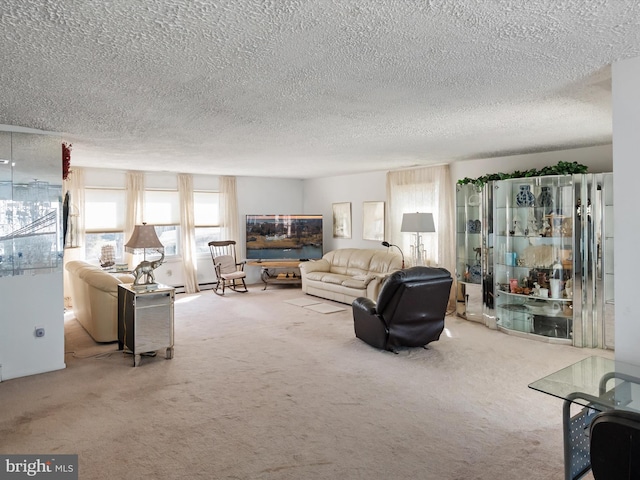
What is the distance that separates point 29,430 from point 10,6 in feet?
9.24

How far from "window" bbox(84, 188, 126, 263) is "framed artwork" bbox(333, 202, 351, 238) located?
425 centimetres

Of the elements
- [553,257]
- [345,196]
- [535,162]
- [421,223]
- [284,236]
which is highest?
[535,162]

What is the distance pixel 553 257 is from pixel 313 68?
14.0 feet

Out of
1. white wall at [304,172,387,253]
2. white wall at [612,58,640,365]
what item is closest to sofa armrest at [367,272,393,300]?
white wall at [304,172,387,253]

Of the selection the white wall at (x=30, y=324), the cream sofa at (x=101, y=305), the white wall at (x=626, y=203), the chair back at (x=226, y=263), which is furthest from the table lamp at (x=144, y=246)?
the white wall at (x=626, y=203)

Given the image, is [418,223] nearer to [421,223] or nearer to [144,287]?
[421,223]

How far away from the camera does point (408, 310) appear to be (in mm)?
4699

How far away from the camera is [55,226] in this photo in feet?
14.4

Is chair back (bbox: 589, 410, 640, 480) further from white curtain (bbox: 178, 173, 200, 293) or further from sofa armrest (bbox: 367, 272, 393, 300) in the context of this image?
white curtain (bbox: 178, 173, 200, 293)

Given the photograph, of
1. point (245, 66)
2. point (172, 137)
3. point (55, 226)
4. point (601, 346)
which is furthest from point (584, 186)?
point (55, 226)

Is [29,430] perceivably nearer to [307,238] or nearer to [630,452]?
[630,452]

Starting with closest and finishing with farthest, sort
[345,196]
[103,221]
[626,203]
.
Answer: [626,203] → [103,221] → [345,196]

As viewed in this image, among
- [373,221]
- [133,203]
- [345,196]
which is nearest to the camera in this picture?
[133,203]

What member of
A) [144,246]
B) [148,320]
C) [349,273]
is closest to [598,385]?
[148,320]
